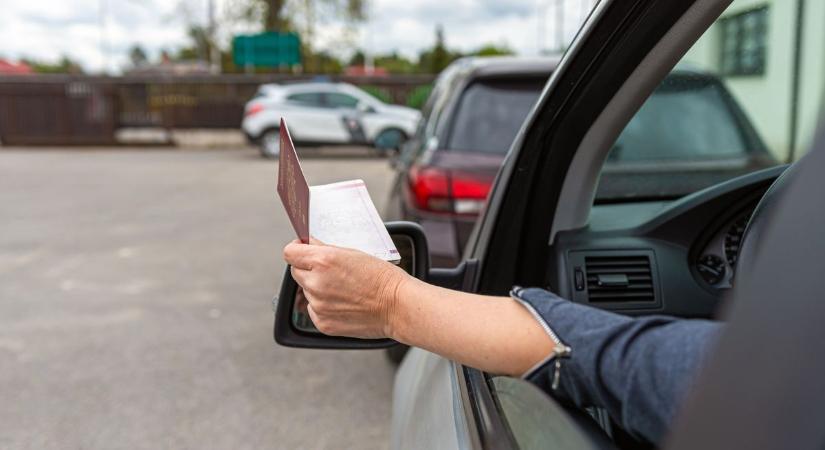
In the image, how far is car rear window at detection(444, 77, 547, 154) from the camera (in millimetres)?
4684

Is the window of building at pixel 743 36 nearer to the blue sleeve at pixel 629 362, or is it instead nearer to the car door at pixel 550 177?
the car door at pixel 550 177

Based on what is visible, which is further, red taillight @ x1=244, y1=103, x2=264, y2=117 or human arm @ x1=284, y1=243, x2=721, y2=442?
red taillight @ x1=244, y1=103, x2=264, y2=117

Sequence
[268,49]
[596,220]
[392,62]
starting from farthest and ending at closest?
[392,62] → [268,49] → [596,220]

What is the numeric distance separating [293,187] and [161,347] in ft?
13.2

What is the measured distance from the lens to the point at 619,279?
71.2 inches

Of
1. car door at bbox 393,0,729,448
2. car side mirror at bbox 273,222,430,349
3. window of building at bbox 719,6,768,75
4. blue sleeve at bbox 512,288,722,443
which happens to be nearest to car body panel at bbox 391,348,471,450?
car door at bbox 393,0,729,448

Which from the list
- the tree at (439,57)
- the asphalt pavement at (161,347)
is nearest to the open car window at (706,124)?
the asphalt pavement at (161,347)

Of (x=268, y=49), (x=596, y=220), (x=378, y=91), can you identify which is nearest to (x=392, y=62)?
(x=268, y=49)

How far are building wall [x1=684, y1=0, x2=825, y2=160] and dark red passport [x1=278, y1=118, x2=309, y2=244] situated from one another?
697mm

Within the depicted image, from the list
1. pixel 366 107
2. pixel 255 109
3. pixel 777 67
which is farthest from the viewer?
pixel 255 109

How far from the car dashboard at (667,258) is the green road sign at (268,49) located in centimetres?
2522

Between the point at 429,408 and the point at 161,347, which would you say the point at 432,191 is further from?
the point at 429,408

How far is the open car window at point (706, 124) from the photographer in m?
2.38

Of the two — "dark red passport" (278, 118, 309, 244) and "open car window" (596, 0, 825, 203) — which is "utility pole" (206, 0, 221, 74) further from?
"dark red passport" (278, 118, 309, 244)
